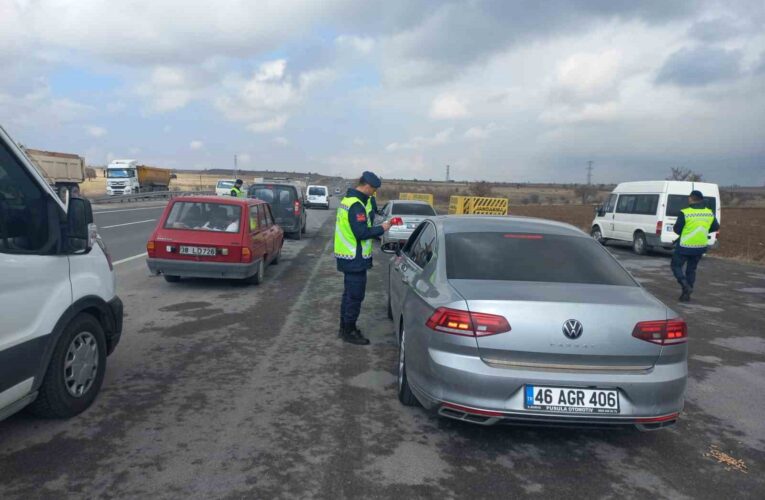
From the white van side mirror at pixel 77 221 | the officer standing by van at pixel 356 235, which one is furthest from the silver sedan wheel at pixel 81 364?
the officer standing by van at pixel 356 235

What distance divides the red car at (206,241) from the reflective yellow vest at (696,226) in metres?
7.04

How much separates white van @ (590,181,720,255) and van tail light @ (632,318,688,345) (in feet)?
45.7

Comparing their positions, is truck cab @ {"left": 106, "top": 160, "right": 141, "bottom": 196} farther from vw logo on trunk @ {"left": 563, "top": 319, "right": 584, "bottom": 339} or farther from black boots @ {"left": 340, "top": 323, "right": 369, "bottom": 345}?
vw logo on trunk @ {"left": 563, "top": 319, "right": 584, "bottom": 339}

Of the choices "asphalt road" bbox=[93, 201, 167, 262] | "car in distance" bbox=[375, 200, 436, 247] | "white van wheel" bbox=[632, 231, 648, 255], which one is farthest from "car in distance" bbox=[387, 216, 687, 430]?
"white van wheel" bbox=[632, 231, 648, 255]

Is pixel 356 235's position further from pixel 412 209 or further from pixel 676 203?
pixel 676 203

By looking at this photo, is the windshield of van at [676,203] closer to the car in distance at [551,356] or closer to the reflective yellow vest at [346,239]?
the reflective yellow vest at [346,239]

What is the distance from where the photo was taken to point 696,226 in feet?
30.2

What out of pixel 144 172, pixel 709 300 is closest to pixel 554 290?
pixel 709 300

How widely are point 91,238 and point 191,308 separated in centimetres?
355

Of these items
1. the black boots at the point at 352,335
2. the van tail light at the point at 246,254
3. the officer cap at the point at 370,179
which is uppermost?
the officer cap at the point at 370,179

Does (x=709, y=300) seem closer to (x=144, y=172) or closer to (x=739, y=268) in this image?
(x=739, y=268)

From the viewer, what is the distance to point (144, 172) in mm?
49312

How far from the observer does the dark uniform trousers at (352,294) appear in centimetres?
618

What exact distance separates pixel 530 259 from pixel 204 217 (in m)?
6.40
